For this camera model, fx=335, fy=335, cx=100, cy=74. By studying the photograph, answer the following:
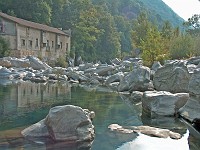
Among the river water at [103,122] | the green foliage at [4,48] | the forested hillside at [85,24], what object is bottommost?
the river water at [103,122]

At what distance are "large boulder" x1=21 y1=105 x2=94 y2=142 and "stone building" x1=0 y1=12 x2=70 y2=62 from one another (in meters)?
39.2

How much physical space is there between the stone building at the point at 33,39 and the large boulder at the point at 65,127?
3923 centimetres

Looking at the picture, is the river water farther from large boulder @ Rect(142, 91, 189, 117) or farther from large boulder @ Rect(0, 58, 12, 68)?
large boulder @ Rect(0, 58, 12, 68)

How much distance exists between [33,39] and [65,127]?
44.5 m

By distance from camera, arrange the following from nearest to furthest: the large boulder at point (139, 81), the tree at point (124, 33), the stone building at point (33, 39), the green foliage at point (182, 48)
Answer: the large boulder at point (139, 81)
the green foliage at point (182, 48)
the stone building at point (33, 39)
the tree at point (124, 33)

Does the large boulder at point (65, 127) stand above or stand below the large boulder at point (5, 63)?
below

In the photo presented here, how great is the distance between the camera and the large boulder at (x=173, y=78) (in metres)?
17.6

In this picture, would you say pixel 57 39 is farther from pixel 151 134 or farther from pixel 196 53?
pixel 151 134

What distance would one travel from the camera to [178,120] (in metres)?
12.3

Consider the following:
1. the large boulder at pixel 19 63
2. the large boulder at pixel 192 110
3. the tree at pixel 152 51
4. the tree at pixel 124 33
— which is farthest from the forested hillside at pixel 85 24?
the tree at pixel 124 33

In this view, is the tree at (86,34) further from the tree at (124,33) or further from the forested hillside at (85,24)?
the tree at (124,33)

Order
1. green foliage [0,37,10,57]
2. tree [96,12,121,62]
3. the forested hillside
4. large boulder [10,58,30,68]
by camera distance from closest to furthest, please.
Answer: large boulder [10,58,30,68] < green foliage [0,37,10,57] < the forested hillside < tree [96,12,121,62]

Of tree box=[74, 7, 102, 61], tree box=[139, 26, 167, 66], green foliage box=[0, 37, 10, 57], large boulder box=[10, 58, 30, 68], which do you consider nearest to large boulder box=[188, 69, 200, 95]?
tree box=[139, 26, 167, 66]

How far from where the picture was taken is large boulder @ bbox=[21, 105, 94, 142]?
363 inches
